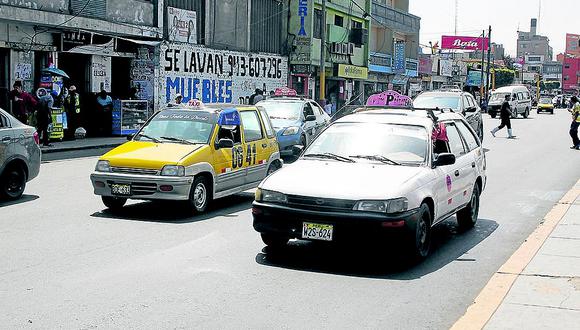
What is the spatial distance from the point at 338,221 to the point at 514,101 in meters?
48.7

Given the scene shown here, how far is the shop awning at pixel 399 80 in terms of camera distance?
59.9 m

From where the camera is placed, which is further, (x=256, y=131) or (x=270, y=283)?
(x=256, y=131)

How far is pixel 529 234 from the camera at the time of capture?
10594mm

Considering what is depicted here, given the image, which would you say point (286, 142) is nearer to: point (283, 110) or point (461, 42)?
point (283, 110)

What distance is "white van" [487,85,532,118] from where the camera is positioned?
5341 centimetres

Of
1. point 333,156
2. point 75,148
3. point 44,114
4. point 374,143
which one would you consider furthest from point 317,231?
point 75,148

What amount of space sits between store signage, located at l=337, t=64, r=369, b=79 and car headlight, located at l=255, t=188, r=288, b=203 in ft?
125

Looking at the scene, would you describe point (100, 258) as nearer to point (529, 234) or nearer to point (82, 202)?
point (82, 202)

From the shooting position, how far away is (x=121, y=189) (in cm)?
1091

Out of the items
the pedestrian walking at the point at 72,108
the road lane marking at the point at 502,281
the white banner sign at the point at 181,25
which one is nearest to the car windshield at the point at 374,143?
the road lane marking at the point at 502,281

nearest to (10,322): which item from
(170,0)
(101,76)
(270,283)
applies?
(270,283)

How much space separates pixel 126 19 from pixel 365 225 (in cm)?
2175

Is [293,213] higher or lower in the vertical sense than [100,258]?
higher

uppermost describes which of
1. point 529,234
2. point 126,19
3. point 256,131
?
point 126,19
